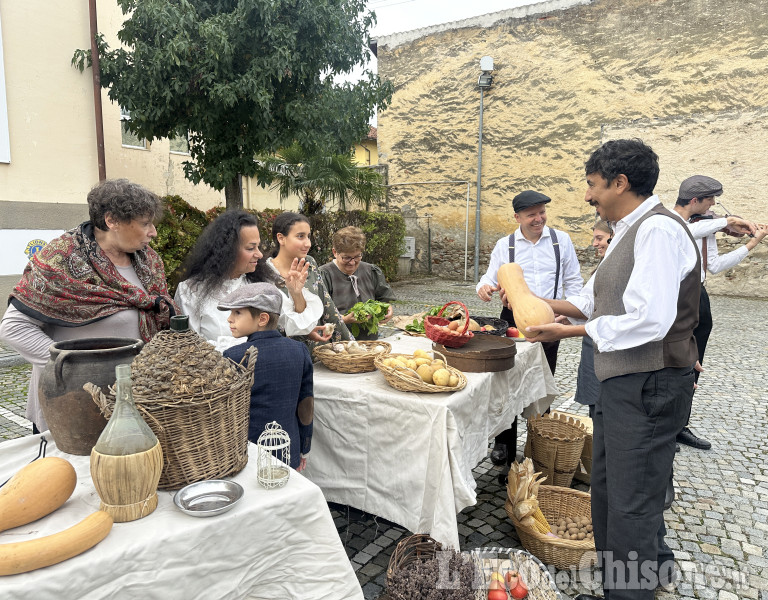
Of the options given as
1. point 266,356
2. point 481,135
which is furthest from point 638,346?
point 481,135

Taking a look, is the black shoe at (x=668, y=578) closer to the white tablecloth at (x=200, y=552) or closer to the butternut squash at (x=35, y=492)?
the white tablecloth at (x=200, y=552)

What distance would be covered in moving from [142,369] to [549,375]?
3148 millimetres

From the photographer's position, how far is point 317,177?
11375mm

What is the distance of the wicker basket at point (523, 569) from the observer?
7.75 feet

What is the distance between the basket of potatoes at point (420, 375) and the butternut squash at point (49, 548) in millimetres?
1491

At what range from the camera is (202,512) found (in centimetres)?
138

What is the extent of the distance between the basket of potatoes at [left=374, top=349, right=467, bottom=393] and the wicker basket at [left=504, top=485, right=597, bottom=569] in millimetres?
1050

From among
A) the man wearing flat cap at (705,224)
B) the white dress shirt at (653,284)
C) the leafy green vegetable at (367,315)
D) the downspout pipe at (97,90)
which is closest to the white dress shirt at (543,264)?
the man wearing flat cap at (705,224)

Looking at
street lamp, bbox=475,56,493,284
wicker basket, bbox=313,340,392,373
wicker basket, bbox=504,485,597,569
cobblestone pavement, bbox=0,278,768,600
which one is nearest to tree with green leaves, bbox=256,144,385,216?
street lamp, bbox=475,56,493,284

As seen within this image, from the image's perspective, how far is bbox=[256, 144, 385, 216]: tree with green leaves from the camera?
439 inches

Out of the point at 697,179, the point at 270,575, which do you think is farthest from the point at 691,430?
the point at 270,575

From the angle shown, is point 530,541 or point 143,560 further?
point 530,541

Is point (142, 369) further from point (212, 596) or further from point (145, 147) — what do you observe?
point (145, 147)

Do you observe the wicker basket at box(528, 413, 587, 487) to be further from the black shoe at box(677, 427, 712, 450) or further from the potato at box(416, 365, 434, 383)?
the potato at box(416, 365, 434, 383)
